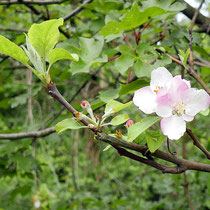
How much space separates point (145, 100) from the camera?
59 centimetres

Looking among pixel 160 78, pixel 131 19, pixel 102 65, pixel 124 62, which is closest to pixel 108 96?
pixel 124 62

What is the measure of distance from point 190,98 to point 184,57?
Answer: 0.67 ft

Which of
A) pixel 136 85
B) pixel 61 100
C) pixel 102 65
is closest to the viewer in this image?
pixel 61 100

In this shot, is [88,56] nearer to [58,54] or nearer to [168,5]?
[168,5]

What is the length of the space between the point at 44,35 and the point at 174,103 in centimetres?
29

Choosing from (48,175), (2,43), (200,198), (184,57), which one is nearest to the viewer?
(2,43)

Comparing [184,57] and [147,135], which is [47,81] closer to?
[147,135]

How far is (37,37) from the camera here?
23.1 inches

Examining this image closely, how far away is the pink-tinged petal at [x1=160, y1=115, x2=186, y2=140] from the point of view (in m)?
0.55

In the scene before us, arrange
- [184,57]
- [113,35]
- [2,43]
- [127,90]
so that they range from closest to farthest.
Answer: [2,43] < [184,57] < [127,90] < [113,35]

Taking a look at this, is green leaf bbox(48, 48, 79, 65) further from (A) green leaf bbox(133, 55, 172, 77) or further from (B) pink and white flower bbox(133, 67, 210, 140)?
(A) green leaf bbox(133, 55, 172, 77)

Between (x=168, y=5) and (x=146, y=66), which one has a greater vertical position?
(x=168, y=5)

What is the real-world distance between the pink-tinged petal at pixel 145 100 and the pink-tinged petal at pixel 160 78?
0.01 metres

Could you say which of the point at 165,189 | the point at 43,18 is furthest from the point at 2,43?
the point at 165,189
